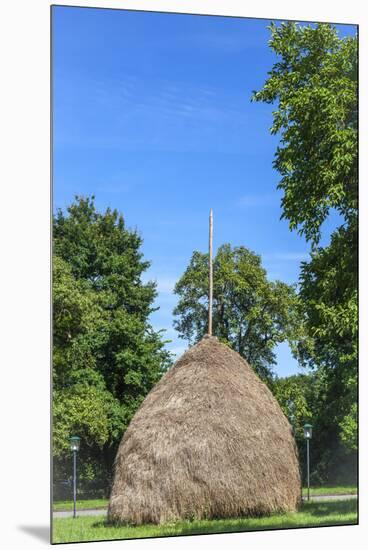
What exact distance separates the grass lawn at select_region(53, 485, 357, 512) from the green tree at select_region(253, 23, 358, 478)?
306mm

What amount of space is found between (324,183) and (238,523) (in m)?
3.65

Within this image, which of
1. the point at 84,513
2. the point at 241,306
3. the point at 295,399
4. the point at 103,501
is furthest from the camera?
the point at 295,399

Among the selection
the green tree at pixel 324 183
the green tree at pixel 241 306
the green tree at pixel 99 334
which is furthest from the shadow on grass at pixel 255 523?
the green tree at pixel 241 306

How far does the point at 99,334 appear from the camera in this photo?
1102 cm

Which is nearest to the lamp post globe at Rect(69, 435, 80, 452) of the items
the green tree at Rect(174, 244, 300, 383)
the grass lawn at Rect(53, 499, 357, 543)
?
the grass lawn at Rect(53, 499, 357, 543)

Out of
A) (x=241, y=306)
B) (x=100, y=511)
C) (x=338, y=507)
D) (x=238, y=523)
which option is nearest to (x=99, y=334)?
(x=241, y=306)

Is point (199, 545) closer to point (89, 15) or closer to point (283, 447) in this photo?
point (283, 447)

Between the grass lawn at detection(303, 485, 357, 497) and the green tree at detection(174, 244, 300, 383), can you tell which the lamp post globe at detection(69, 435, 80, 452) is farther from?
the grass lawn at detection(303, 485, 357, 497)

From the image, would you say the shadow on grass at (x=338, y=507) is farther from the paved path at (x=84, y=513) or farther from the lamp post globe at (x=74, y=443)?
the lamp post globe at (x=74, y=443)

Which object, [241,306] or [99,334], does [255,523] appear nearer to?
[241,306]

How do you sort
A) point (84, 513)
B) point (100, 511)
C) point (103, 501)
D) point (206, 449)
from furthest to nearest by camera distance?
point (206, 449), point (103, 501), point (100, 511), point (84, 513)

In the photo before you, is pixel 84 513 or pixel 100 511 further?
pixel 100 511

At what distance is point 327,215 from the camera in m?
11.1

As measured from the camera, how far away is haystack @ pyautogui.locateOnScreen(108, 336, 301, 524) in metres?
10.6
